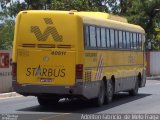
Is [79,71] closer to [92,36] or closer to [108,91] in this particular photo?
[92,36]

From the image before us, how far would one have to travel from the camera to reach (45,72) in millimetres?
17969

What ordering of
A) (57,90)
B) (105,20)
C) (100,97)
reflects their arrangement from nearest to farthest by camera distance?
(57,90) → (100,97) → (105,20)

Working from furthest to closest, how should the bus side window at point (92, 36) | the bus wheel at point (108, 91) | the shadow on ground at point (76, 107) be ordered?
1. the bus wheel at point (108, 91)
2. the bus side window at point (92, 36)
3. the shadow on ground at point (76, 107)

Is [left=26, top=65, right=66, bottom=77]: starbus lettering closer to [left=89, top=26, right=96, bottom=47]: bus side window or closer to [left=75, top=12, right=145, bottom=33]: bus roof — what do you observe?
[left=89, top=26, right=96, bottom=47]: bus side window

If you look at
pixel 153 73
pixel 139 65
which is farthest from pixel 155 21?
pixel 139 65

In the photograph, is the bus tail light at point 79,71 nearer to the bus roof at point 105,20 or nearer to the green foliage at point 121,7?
the bus roof at point 105,20

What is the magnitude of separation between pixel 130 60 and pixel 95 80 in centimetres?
528

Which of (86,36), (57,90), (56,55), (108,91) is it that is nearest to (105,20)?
(86,36)

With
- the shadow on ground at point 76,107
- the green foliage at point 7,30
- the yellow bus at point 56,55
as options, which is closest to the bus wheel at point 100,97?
the shadow on ground at point 76,107

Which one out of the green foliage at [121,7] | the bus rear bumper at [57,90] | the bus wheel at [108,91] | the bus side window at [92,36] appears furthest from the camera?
the green foliage at [121,7]

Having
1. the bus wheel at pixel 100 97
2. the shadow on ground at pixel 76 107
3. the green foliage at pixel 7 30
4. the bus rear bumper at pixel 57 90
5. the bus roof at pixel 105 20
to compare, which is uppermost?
the bus roof at pixel 105 20

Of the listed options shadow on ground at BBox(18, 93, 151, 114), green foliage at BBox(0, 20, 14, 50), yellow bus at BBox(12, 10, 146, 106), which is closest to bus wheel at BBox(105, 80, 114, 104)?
shadow on ground at BBox(18, 93, 151, 114)

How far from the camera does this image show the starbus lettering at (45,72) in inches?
702

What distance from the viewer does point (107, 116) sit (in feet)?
Answer: 53.7
